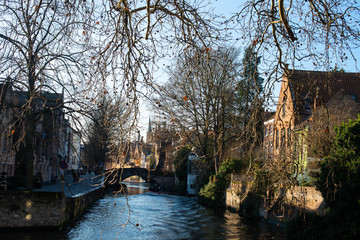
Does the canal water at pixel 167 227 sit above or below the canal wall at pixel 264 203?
below

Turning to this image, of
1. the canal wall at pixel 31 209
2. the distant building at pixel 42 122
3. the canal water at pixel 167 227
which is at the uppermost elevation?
the distant building at pixel 42 122

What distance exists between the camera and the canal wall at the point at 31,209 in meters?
14.9

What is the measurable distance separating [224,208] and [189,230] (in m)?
8.22

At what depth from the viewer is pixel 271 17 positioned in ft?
15.7

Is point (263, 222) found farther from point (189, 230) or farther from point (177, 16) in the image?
point (177, 16)

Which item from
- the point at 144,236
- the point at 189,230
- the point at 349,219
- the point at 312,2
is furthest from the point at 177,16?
the point at 189,230

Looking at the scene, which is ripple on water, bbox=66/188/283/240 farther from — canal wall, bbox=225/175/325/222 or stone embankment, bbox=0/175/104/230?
stone embankment, bbox=0/175/104/230

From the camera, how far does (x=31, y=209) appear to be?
15164 mm

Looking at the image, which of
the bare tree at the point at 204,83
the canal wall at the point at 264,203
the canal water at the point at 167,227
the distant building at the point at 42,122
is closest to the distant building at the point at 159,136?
the bare tree at the point at 204,83

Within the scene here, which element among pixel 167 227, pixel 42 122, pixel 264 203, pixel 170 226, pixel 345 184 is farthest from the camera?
pixel 170 226

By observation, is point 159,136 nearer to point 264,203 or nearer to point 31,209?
point 264,203

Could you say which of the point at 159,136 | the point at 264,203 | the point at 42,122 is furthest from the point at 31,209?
the point at 264,203

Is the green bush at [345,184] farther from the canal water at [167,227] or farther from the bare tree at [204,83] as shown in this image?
the canal water at [167,227]

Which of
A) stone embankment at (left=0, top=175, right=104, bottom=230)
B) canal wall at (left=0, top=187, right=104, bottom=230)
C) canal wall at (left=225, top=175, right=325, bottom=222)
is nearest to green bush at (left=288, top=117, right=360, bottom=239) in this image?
canal wall at (left=225, top=175, right=325, bottom=222)
